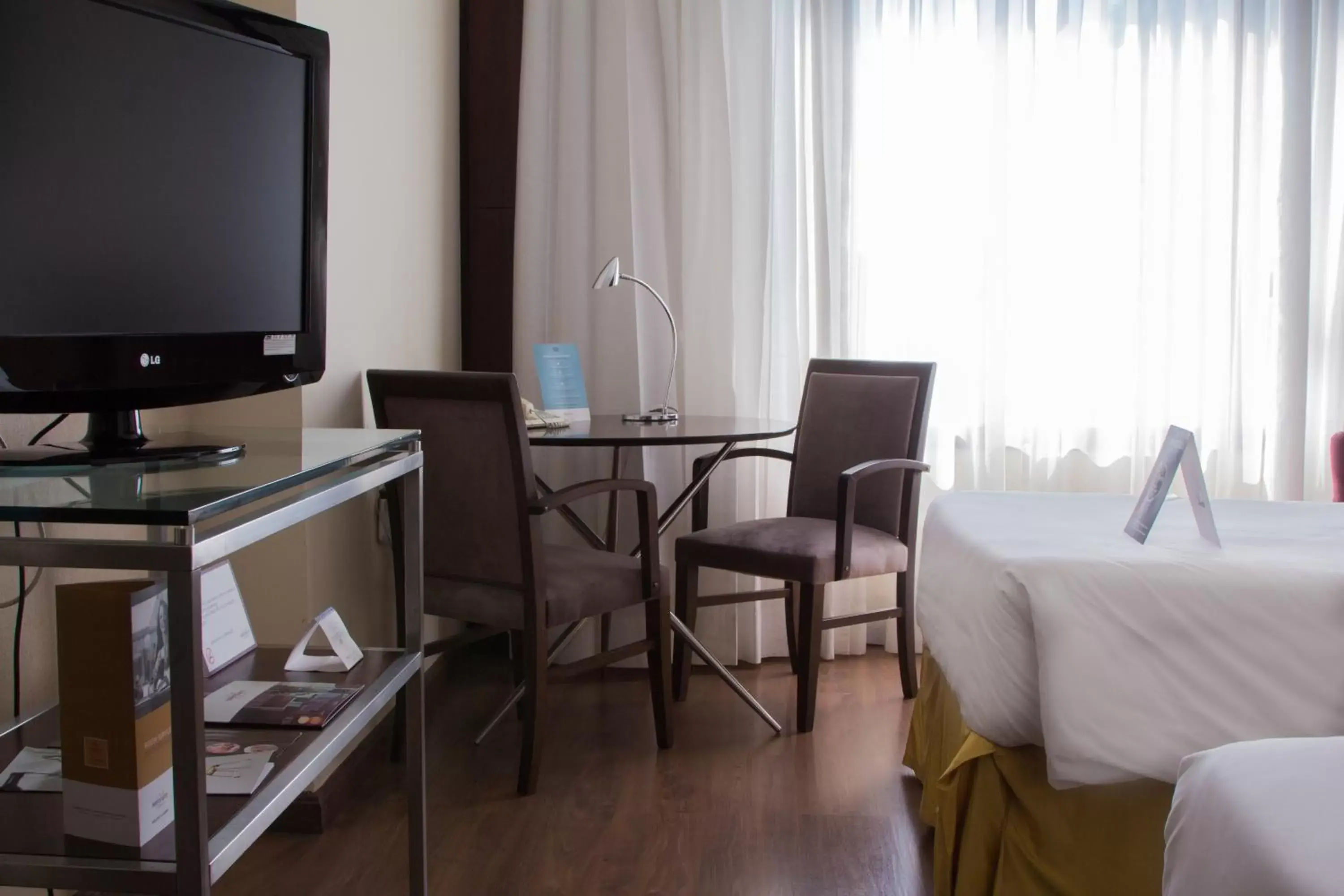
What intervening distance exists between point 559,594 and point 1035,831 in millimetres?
1192

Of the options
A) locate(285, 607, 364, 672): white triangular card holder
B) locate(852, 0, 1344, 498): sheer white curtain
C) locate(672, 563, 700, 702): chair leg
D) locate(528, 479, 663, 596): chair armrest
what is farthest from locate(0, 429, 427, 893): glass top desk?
locate(852, 0, 1344, 498): sheer white curtain

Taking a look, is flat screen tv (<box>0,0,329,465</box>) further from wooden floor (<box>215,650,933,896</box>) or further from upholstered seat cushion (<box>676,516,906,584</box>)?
upholstered seat cushion (<box>676,516,906,584</box>)

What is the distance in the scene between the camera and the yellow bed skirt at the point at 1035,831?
1799 millimetres

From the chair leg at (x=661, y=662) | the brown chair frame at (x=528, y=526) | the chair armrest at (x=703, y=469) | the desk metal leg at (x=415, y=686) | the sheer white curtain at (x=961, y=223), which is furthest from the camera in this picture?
the sheer white curtain at (x=961, y=223)

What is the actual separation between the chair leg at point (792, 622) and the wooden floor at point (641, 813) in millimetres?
200

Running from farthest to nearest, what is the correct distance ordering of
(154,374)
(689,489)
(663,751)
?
1. (689,489)
2. (663,751)
3. (154,374)

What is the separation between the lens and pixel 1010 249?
12.9 ft

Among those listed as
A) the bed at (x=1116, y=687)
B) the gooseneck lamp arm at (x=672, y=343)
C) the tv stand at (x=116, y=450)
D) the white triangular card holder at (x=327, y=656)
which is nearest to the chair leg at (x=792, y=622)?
the gooseneck lamp arm at (x=672, y=343)

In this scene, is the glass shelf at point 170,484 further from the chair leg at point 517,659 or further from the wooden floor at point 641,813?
the chair leg at point 517,659

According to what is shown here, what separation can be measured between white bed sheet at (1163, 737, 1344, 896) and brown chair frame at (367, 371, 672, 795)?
160cm

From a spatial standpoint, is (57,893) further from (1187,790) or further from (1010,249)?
(1010,249)

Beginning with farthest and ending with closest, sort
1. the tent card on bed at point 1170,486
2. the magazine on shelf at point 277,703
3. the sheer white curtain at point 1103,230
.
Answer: the sheer white curtain at point 1103,230 < the tent card on bed at point 1170,486 < the magazine on shelf at point 277,703

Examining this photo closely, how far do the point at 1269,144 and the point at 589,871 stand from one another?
10.6ft

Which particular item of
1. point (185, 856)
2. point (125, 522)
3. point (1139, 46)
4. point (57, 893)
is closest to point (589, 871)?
point (57, 893)
